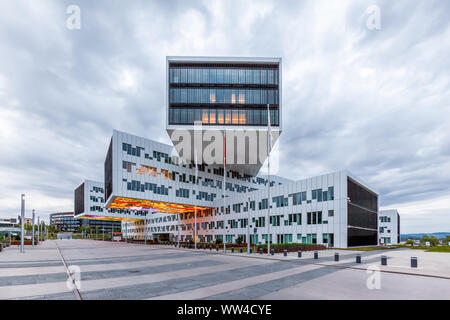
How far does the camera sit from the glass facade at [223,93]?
197 ft

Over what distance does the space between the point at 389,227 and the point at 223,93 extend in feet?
246

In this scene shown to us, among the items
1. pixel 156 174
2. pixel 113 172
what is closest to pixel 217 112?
pixel 156 174

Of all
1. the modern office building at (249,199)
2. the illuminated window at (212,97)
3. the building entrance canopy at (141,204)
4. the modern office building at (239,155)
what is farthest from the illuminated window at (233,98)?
the building entrance canopy at (141,204)

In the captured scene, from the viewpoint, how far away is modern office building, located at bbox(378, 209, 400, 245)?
316 feet

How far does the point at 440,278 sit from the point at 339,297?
9027mm

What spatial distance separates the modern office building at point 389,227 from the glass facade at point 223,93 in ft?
213

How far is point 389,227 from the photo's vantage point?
97375 millimetres

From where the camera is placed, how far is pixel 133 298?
11.5m

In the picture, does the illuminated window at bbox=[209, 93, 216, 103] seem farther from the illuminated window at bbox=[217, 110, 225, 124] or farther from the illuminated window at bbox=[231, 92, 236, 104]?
the illuminated window at bbox=[231, 92, 236, 104]

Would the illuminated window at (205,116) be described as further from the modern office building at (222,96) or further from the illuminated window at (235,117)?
the illuminated window at (235,117)

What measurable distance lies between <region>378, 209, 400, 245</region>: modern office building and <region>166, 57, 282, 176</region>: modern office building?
62516 mm

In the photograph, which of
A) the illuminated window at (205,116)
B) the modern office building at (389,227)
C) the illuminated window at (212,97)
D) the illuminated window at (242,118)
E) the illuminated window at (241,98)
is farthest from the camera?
the modern office building at (389,227)
